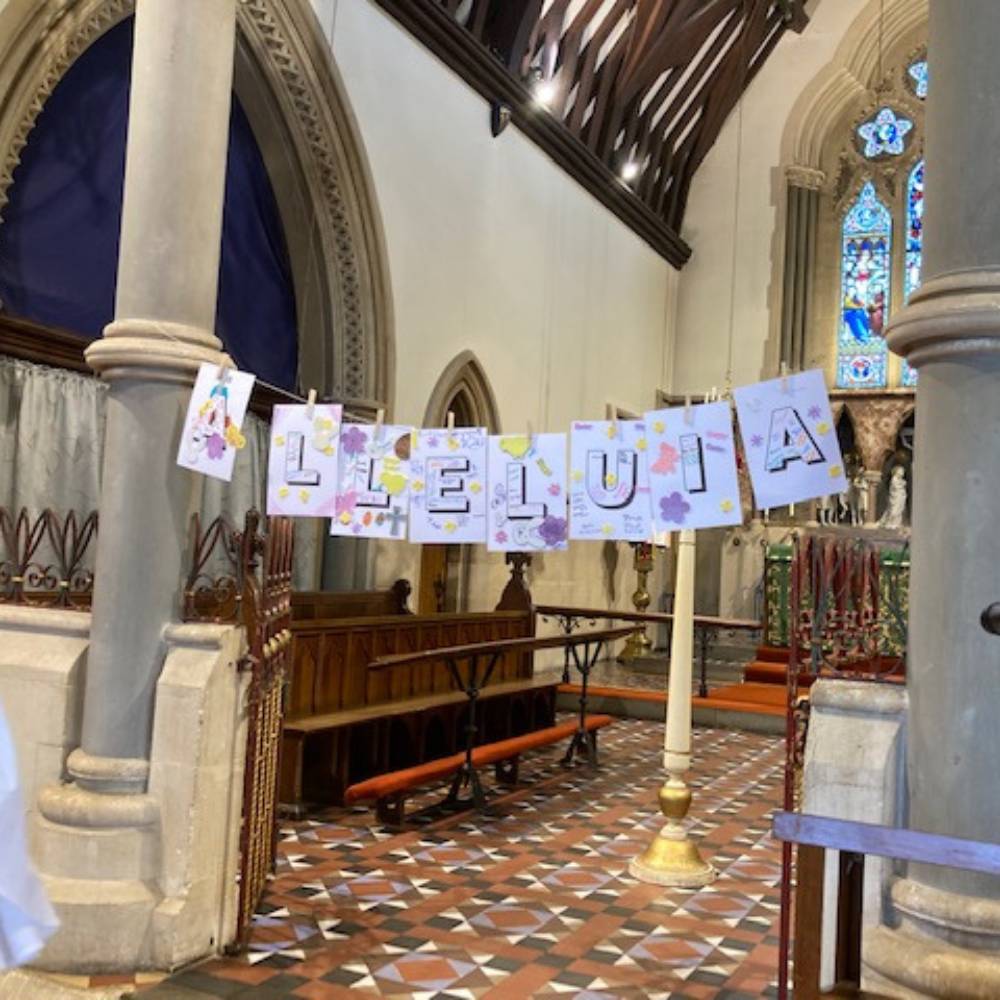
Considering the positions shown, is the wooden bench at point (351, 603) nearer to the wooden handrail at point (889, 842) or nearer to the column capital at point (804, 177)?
the wooden handrail at point (889, 842)

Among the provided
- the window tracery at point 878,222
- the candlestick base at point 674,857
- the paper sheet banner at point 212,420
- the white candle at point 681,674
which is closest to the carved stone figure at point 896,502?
the window tracery at point 878,222

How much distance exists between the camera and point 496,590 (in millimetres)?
10500

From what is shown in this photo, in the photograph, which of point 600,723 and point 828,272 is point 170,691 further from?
point 828,272

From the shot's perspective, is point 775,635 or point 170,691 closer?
point 170,691

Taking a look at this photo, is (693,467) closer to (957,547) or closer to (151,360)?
(957,547)

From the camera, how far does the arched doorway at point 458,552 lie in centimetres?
986

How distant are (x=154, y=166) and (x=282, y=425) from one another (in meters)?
0.87

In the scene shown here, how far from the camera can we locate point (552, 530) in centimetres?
324

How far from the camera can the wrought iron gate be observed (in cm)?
335

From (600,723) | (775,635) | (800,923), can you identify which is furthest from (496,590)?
(800,923)

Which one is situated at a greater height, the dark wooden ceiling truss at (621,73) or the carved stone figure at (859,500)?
the dark wooden ceiling truss at (621,73)

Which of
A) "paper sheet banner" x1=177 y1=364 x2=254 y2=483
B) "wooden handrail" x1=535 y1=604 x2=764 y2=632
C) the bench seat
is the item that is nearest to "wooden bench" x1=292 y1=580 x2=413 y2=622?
the bench seat

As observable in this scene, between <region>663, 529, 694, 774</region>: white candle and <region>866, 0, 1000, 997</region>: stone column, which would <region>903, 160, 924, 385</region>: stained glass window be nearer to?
<region>663, 529, 694, 774</region>: white candle

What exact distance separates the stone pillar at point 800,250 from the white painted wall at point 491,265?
1.75m
